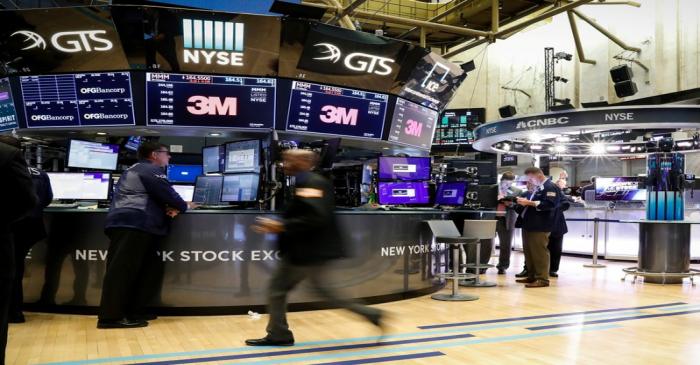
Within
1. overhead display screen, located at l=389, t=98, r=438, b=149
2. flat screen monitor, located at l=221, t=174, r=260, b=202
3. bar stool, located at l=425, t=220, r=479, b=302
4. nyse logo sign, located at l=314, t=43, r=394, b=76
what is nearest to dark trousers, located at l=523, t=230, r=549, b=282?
bar stool, located at l=425, t=220, r=479, b=302

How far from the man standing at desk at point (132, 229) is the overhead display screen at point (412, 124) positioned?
11.8 feet

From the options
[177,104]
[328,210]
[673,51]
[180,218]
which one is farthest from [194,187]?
[673,51]

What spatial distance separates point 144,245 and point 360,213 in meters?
1.99

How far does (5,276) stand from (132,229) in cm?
173

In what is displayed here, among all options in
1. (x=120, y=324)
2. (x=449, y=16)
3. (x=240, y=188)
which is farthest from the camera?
(x=449, y=16)

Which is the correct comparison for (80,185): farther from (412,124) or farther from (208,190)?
(412,124)

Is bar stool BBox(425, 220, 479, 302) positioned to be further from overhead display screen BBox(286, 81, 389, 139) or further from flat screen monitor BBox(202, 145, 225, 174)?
flat screen monitor BBox(202, 145, 225, 174)

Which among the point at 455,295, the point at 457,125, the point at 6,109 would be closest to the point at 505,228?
the point at 455,295

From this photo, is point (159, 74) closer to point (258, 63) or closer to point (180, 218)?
point (258, 63)

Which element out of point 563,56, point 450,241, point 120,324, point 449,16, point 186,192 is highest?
point 449,16

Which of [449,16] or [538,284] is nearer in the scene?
[538,284]

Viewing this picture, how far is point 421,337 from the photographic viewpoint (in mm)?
4270

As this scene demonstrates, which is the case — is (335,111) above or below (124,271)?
above

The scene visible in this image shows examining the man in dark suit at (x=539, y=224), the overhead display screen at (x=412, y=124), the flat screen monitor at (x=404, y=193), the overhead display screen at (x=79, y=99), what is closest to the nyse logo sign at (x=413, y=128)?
the overhead display screen at (x=412, y=124)
